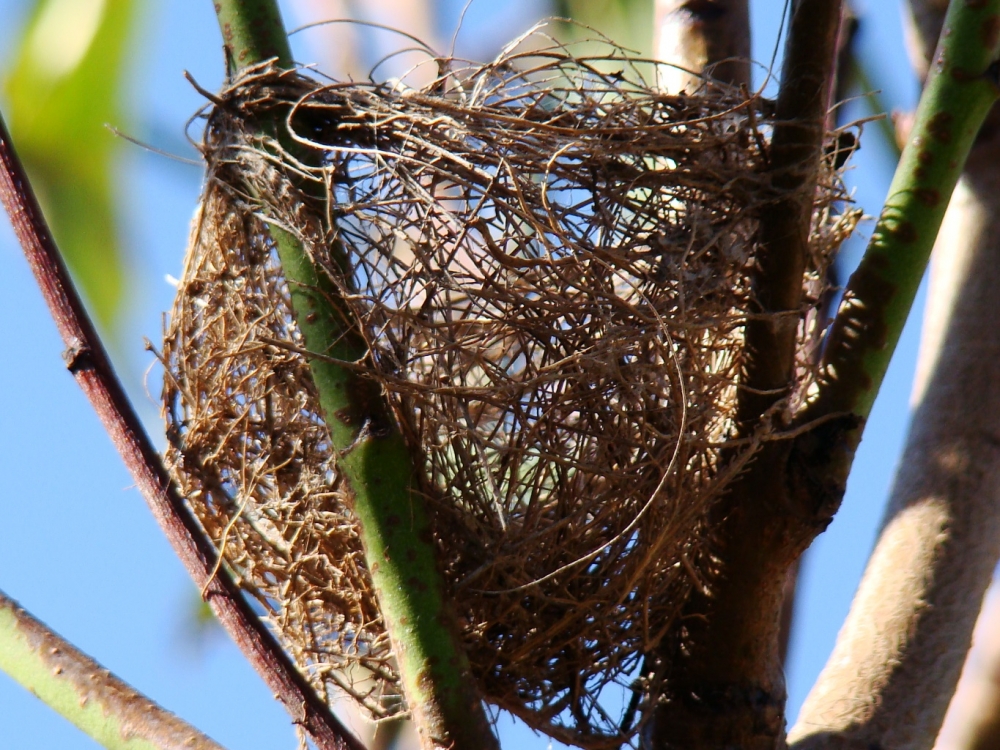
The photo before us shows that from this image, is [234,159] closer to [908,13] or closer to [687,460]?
[687,460]

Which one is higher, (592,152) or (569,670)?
(592,152)

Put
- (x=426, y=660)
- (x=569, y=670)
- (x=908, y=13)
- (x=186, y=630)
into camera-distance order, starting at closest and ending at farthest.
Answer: (x=426, y=660), (x=569, y=670), (x=908, y=13), (x=186, y=630)

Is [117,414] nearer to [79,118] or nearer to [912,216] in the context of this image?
[79,118]

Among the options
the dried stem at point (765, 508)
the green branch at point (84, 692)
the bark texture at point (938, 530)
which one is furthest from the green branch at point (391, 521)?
the bark texture at point (938, 530)

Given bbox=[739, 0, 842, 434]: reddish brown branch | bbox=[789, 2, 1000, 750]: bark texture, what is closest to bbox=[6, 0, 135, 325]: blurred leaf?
bbox=[739, 0, 842, 434]: reddish brown branch

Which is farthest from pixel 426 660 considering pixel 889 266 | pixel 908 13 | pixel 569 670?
pixel 908 13

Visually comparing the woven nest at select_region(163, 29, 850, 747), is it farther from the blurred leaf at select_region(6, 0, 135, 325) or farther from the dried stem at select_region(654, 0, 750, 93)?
the dried stem at select_region(654, 0, 750, 93)
